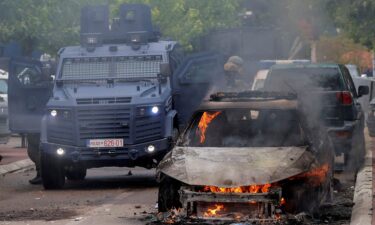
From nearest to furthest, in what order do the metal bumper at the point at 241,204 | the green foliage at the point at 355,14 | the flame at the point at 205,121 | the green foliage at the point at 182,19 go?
1. the metal bumper at the point at 241,204
2. the flame at the point at 205,121
3. the green foliage at the point at 355,14
4. the green foliage at the point at 182,19

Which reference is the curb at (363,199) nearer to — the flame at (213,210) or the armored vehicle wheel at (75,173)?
the flame at (213,210)

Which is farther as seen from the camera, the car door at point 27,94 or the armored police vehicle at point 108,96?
the car door at point 27,94

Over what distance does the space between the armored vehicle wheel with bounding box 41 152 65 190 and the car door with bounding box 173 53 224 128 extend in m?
2.40

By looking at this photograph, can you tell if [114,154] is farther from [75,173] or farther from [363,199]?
[363,199]

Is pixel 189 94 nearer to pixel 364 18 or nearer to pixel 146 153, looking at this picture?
pixel 146 153

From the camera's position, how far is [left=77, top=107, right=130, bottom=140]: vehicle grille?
57.9ft

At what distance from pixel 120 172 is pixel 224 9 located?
81.8 feet

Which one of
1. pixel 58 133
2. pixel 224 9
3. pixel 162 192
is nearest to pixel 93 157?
pixel 58 133

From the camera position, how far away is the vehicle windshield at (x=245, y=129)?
1291cm

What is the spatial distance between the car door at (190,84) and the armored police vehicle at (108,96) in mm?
18

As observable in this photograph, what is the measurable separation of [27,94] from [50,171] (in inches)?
71.9

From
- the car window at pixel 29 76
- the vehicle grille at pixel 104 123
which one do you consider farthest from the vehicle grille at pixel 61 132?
the car window at pixel 29 76

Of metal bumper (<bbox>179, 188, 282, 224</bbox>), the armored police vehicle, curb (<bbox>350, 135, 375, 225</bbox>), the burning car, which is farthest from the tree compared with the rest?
metal bumper (<bbox>179, 188, 282, 224</bbox>)

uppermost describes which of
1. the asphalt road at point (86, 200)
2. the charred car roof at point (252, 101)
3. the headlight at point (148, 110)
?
the charred car roof at point (252, 101)
